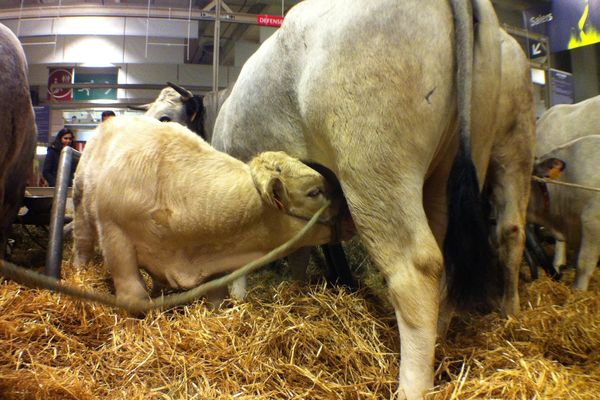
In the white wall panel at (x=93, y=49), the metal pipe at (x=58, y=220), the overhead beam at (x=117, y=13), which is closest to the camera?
the metal pipe at (x=58, y=220)

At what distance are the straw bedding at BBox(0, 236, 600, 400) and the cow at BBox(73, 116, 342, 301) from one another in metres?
0.26

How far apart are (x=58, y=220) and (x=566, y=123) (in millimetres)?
4679

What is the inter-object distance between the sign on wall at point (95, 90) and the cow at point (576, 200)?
4547mm

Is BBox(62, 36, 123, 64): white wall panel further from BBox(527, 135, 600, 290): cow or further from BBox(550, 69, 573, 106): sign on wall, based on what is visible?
BBox(550, 69, 573, 106): sign on wall

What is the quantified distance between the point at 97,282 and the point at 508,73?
281 cm

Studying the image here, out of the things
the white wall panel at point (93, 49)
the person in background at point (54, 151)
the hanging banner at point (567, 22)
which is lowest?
the person in background at point (54, 151)

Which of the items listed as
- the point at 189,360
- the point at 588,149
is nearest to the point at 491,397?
the point at 189,360

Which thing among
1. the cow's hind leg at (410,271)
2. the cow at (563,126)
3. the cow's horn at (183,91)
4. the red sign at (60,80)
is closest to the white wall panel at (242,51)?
the cow's horn at (183,91)

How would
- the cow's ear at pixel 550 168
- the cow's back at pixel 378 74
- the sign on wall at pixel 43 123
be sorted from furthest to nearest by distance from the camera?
the sign on wall at pixel 43 123
the cow's ear at pixel 550 168
the cow's back at pixel 378 74

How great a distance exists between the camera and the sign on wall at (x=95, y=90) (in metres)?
5.39

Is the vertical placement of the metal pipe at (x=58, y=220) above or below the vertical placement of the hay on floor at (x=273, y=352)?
above

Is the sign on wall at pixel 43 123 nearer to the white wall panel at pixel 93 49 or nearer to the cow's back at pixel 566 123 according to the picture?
the white wall panel at pixel 93 49

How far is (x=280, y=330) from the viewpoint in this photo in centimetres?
218

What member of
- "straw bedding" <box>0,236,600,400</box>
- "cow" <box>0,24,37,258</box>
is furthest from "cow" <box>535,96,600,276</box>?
"cow" <box>0,24,37,258</box>
